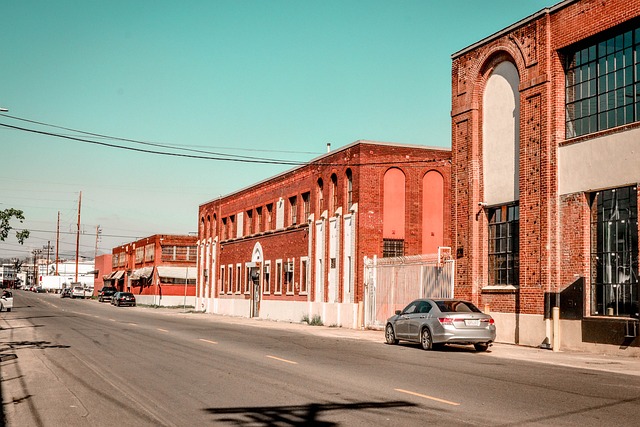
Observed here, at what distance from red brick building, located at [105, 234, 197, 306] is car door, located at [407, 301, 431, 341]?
5680 cm

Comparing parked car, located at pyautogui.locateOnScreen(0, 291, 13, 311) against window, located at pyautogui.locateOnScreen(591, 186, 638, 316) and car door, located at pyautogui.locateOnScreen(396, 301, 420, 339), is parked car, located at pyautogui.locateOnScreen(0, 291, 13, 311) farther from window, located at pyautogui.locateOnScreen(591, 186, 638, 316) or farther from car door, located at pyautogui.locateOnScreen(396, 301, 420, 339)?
window, located at pyautogui.locateOnScreen(591, 186, 638, 316)

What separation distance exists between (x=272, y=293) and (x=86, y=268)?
456 feet

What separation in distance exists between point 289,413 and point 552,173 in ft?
52.2

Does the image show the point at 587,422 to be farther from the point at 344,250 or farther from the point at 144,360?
the point at 344,250

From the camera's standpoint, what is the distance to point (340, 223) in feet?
127

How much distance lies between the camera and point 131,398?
11.6 meters

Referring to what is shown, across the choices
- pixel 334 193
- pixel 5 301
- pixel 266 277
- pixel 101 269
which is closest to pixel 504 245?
pixel 334 193

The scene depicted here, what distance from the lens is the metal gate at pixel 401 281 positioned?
29.0m

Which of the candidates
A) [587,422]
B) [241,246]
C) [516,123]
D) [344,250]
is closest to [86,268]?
[241,246]

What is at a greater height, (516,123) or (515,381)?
(516,123)

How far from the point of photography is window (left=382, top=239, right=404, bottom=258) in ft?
123

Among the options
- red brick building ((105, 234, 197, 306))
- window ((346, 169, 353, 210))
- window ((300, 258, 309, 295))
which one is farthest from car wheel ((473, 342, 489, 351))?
red brick building ((105, 234, 197, 306))

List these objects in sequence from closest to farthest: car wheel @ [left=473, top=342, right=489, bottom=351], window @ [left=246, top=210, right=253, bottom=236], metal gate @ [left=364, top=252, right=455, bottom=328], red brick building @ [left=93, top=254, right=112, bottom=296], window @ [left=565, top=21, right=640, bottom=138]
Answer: window @ [left=565, top=21, right=640, bottom=138] → car wheel @ [left=473, top=342, right=489, bottom=351] → metal gate @ [left=364, top=252, right=455, bottom=328] → window @ [left=246, top=210, right=253, bottom=236] → red brick building @ [left=93, top=254, right=112, bottom=296]

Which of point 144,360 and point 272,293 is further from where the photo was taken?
point 272,293
